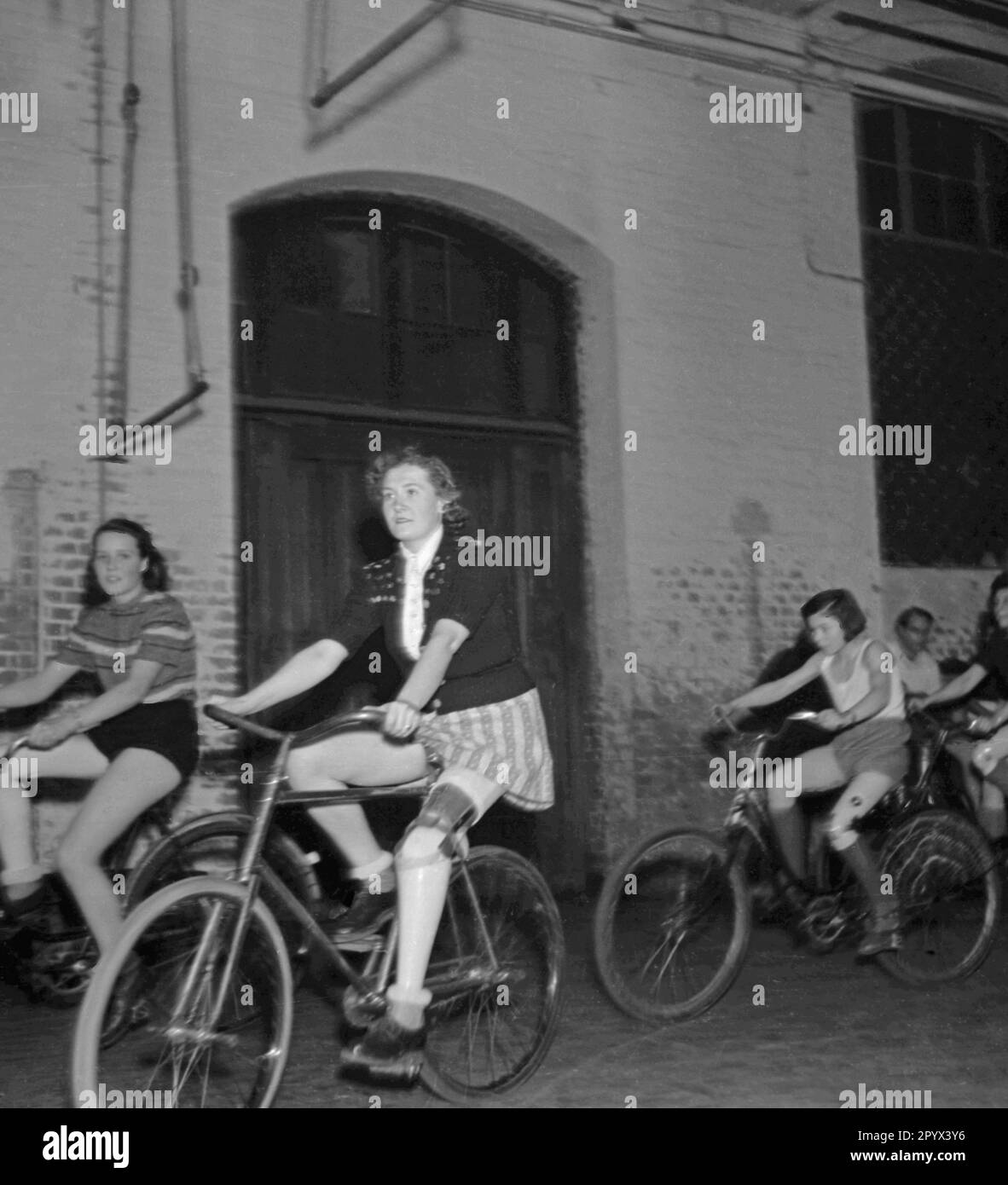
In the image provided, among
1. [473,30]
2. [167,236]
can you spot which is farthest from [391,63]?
[167,236]

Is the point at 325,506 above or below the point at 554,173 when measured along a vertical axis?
below

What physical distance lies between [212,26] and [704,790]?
4938mm

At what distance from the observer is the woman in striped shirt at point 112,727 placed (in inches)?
185

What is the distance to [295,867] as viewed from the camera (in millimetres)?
4312

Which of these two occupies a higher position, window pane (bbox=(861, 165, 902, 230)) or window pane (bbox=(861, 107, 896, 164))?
window pane (bbox=(861, 107, 896, 164))

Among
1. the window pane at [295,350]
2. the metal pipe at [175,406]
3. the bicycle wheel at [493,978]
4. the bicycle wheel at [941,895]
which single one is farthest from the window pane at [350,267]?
the bicycle wheel at [493,978]

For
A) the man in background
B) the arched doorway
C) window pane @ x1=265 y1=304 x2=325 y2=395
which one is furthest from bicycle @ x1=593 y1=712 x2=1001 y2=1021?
window pane @ x1=265 y1=304 x2=325 y2=395

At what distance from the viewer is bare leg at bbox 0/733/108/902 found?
477 cm

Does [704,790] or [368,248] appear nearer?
[368,248]

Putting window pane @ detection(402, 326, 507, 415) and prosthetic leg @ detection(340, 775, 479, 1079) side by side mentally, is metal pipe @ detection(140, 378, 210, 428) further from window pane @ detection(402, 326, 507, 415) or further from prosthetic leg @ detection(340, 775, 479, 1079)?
prosthetic leg @ detection(340, 775, 479, 1079)

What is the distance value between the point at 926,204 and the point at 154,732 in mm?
7161

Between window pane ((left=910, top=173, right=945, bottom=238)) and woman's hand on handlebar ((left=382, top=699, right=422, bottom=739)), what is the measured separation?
24.1 ft

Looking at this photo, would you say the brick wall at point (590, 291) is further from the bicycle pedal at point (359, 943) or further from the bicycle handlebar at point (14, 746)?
the bicycle pedal at point (359, 943)
